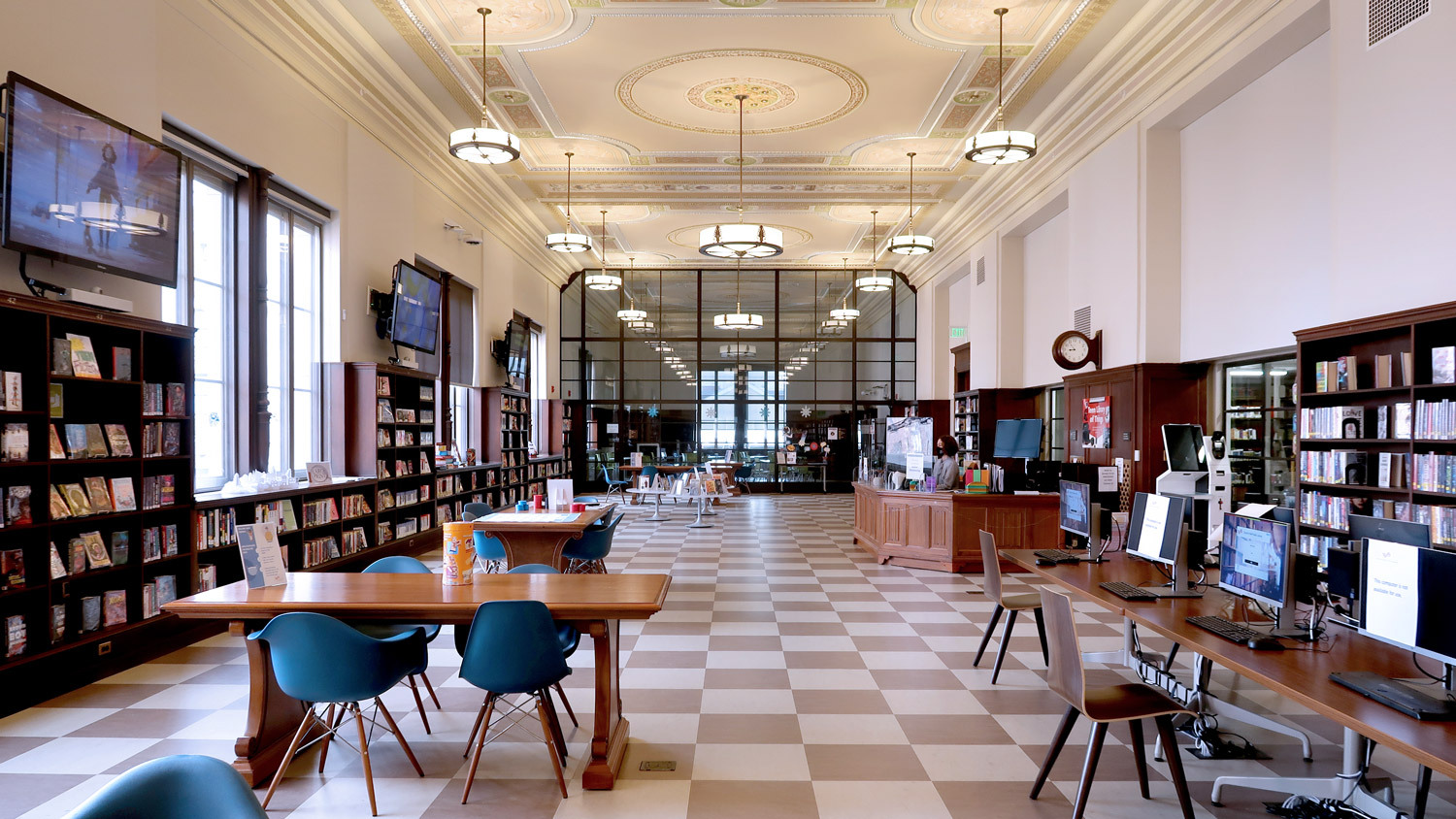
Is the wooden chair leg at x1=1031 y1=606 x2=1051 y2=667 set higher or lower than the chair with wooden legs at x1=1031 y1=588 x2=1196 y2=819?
lower

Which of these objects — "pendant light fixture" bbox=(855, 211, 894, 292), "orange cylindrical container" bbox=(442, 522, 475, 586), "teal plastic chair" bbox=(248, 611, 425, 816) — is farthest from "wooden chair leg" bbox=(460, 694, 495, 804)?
A: "pendant light fixture" bbox=(855, 211, 894, 292)

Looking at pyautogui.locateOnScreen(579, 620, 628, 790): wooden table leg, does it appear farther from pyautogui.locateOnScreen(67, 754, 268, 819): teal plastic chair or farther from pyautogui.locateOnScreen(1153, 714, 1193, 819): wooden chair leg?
pyautogui.locateOnScreen(1153, 714, 1193, 819): wooden chair leg

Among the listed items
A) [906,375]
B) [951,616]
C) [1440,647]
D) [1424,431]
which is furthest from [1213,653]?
[906,375]

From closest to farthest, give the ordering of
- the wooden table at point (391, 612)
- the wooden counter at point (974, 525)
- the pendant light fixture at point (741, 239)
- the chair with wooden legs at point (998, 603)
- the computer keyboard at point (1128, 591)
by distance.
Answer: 1. the wooden table at point (391, 612)
2. the computer keyboard at point (1128, 591)
3. the chair with wooden legs at point (998, 603)
4. the wooden counter at point (974, 525)
5. the pendant light fixture at point (741, 239)

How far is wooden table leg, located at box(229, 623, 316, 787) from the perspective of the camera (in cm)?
341

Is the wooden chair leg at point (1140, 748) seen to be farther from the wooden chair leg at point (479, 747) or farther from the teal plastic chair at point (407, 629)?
the teal plastic chair at point (407, 629)

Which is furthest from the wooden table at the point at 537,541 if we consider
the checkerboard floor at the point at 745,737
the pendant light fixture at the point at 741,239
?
the pendant light fixture at the point at 741,239

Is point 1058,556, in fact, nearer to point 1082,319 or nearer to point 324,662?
point 324,662

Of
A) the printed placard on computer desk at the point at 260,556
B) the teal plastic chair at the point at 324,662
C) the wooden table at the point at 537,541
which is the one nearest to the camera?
the teal plastic chair at the point at 324,662

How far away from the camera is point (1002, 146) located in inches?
289

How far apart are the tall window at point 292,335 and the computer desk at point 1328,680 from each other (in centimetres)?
707

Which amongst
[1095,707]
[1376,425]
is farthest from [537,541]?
[1376,425]

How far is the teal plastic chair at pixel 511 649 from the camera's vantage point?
3.29 metres

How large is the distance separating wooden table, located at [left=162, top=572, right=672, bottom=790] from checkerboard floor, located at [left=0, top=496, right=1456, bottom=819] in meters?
0.17
